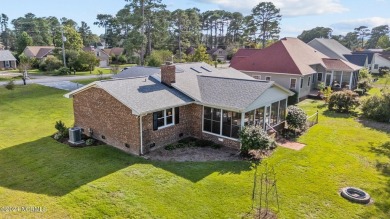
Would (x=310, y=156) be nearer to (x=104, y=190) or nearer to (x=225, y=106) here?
(x=225, y=106)

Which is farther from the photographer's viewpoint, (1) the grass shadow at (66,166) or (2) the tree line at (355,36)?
(2) the tree line at (355,36)

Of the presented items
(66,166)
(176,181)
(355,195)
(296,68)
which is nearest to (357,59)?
(296,68)

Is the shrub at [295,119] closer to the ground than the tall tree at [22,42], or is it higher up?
closer to the ground

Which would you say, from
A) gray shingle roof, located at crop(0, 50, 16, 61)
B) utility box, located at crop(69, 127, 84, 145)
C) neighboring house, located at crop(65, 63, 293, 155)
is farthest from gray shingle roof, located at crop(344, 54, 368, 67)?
gray shingle roof, located at crop(0, 50, 16, 61)

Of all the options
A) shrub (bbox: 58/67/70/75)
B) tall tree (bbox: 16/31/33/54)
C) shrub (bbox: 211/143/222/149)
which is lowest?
shrub (bbox: 211/143/222/149)

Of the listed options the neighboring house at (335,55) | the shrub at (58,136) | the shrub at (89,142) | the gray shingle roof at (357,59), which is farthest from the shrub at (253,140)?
the gray shingle roof at (357,59)

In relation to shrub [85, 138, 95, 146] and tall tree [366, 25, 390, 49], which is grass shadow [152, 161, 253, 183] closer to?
shrub [85, 138, 95, 146]

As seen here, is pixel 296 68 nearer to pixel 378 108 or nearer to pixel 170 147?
pixel 378 108

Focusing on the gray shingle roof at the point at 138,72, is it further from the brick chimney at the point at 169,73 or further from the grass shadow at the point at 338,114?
the grass shadow at the point at 338,114
